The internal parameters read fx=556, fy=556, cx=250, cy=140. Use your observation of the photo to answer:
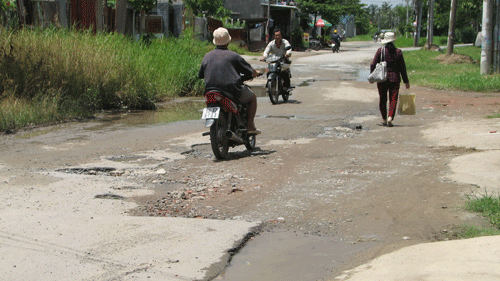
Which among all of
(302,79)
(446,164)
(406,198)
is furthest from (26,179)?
(302,79)

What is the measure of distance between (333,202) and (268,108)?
281 inches

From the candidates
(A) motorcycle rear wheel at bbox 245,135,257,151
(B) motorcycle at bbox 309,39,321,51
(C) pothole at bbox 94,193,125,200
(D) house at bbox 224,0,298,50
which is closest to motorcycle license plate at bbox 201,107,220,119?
(A) motorcycle rear wheel at bbox 245,135,257,151

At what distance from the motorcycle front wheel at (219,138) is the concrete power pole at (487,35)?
12610mm

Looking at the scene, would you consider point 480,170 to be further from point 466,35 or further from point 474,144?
point 466,35

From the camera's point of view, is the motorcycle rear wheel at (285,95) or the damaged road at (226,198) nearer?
the damaged road at (226,198)

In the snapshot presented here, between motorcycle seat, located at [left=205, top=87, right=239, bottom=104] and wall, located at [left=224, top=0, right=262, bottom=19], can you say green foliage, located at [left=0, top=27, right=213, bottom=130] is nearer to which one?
motorcycle seat, located at [left=205, top=87, right=239, bottom=104]

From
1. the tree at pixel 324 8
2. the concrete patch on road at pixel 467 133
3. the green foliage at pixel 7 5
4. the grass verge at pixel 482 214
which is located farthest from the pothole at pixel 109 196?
the tree at pixel 324 8

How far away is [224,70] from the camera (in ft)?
23.0

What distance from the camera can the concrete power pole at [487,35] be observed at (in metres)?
16.7

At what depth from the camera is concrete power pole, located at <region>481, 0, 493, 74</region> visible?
656 inches

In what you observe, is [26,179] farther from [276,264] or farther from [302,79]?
[302,79]

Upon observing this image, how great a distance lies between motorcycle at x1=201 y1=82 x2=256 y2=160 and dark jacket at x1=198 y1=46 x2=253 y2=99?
3.5 inches

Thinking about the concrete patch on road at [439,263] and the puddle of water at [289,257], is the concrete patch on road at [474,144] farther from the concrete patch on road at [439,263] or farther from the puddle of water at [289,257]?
the puddle of water at [289,257]

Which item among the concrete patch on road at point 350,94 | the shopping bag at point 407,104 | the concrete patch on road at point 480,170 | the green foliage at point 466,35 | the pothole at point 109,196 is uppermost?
the green foliage at point 466,35
